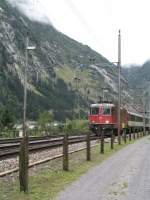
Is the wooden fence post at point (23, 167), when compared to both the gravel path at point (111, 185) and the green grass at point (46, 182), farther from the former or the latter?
the gravel path at point (111, 185)

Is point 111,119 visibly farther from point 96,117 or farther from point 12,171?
point 12,171

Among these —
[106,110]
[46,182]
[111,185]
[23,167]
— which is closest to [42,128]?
[106,110]

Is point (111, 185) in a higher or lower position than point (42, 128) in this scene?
lower

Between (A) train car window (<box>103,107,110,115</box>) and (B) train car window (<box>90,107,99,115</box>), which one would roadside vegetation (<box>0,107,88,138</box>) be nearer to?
(B) train car window (<box>90,107,99,115</box>)

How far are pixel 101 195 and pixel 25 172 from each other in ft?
6.28

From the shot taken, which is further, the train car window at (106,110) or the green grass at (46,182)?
the train car window at (106,110)

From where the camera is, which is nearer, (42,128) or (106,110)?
(106,110)

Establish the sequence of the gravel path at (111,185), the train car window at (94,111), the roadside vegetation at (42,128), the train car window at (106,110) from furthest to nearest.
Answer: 1. the roadside vegetation at (42,128)
2. the train car window at (94,111)
3. the train car window at (106,110)
4. the gravel path at (111,185)

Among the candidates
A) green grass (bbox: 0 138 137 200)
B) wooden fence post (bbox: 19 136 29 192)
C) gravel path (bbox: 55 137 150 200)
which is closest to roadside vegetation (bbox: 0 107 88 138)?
green grass (bbox: 0 138 137 200)

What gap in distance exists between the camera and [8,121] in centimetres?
7144

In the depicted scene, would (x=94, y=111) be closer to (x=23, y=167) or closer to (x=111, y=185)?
(x=111, y=185)

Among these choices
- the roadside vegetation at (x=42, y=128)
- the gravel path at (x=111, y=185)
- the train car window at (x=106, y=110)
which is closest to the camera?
the gravel path at (x=111, y=185)

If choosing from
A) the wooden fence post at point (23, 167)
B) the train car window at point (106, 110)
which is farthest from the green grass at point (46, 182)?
the train car window at point (106, 110)

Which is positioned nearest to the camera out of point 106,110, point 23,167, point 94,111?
point 23,167
